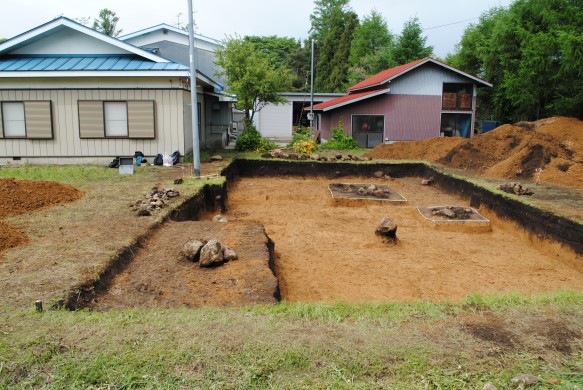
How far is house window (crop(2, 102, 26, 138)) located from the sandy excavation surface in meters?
7.53

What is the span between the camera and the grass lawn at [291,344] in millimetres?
3146

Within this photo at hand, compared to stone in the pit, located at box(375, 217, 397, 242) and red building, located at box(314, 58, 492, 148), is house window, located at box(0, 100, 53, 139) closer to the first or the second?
stone in the pit, located at box(375, 217, 397, 242)

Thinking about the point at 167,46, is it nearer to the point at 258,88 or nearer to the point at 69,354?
the point at 258,88

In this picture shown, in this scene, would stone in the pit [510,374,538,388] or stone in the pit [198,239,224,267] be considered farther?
stone in the pit [198,239,224,267]

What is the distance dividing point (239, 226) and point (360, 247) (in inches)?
98.1

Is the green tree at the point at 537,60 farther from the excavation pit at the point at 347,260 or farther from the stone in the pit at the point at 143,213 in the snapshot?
the stone in the pit at the point at 143,213

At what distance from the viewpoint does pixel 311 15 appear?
207 ft

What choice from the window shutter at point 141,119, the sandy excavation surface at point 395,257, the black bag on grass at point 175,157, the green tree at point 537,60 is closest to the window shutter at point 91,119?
the window shutter at point 141,119

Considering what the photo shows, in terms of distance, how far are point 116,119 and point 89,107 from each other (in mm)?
849

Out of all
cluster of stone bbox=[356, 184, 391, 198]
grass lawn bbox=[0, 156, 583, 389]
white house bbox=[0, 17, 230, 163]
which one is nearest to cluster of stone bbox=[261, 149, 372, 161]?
white house bbox=[0, 17, 230, 163]

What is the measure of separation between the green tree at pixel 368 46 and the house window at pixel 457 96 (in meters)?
16.4

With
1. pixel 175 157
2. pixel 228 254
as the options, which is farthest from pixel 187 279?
pixel 175 157

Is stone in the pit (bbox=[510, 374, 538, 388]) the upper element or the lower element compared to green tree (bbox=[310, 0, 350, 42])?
lower

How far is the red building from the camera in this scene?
24.3 m
